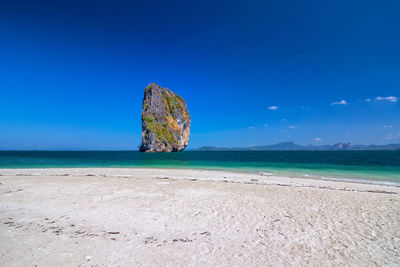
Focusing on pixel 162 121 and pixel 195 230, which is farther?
pixel 162 121

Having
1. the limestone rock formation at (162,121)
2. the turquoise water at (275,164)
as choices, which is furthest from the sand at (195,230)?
the limestone rock formation at (162,121)

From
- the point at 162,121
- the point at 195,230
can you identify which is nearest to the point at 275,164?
the point at 195,230

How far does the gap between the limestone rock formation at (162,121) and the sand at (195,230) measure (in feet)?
250

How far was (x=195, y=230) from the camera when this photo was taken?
6070 mm

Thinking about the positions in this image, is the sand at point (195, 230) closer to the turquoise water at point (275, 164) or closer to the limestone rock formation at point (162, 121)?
the turquoise water at point (275, 164)

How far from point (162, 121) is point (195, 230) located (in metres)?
84.3

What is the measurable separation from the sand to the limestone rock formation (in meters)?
76.2

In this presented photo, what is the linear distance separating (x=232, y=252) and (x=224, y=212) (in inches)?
119

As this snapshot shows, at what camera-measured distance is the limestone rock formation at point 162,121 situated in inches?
3354

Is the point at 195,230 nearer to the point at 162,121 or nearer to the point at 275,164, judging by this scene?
the point at 275,164

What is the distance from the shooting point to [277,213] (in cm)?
777

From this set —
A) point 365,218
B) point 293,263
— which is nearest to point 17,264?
point 293,263

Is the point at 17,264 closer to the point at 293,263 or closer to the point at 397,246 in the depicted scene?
the point at 293,263

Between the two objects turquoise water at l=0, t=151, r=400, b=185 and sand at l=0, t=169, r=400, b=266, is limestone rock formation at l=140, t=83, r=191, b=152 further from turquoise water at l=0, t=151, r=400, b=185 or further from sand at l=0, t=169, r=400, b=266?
sand at l=0, t=169, r=400, b=266
